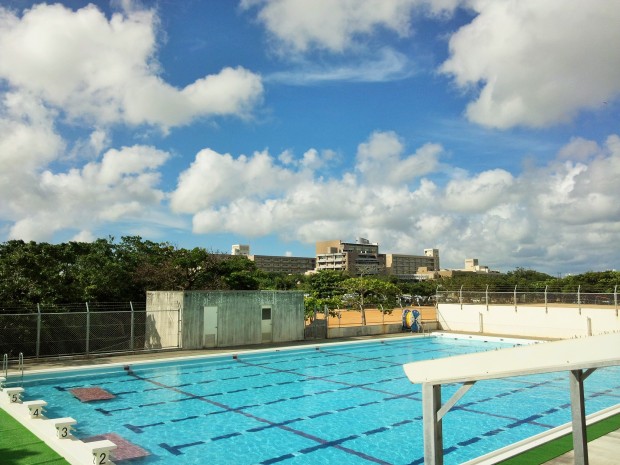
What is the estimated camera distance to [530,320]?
27953 mm

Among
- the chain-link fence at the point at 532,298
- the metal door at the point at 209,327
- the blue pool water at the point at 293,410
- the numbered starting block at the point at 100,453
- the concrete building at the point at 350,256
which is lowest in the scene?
the blue pool water at the point at 293,410

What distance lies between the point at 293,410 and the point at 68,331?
11095 mm

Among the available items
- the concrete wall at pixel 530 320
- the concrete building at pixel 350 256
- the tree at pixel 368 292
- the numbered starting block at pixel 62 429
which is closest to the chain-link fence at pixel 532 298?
the concrete wall at pixel 530 320

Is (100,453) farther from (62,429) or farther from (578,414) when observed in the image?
(578,414)

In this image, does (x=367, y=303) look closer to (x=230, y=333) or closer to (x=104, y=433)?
(x=230, y=333)

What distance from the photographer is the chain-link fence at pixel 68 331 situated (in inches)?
694

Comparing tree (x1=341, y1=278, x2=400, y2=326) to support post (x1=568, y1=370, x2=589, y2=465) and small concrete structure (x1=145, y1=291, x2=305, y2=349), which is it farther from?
support post (x1=568, y1=370, x2=589, y2=465)

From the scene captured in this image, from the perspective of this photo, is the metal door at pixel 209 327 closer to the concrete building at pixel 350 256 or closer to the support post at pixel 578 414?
the support post at pixel 578 414

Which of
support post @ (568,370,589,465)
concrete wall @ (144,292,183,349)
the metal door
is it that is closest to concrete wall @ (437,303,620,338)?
the metal door

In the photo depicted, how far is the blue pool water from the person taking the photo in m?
9.38

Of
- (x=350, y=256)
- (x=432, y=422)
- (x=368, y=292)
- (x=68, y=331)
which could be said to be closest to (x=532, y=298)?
(x=368, y=292)

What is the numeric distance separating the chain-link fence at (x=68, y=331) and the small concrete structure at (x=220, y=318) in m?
0.48

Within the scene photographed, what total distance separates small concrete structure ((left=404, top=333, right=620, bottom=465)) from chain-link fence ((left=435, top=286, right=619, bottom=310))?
22483 mm

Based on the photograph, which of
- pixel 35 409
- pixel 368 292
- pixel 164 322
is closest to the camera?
pixel 35 409
